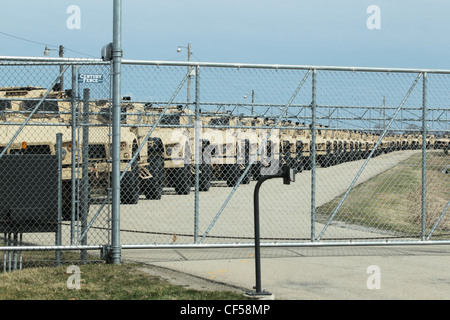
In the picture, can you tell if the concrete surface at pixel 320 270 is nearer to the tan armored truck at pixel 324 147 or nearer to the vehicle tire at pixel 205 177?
the vehicle tire at pixel 205 177

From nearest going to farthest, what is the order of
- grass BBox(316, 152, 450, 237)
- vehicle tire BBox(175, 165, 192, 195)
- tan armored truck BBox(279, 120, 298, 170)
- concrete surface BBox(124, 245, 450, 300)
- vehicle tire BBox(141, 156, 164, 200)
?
1. concrete surface BBox(124, 245, 450, 300)
2. grass BBox(316, 152, 450, 237)
3. vehicle tire BBox(141, 156, 164, 200)
4. vehicle tire BBox(175, 165, 192, 195)
5. tan armored truck BBox(279, 120, 298, 170)

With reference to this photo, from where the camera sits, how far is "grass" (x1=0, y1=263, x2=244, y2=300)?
22.6ft

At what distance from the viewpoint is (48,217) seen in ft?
28.9

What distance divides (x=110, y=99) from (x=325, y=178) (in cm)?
1884

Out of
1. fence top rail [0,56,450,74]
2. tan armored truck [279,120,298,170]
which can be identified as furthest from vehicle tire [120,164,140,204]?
tan armored truck [279,120,298,170]

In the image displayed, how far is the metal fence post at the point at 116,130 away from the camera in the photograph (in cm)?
879

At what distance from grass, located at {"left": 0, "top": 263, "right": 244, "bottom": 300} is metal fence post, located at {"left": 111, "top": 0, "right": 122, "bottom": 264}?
1.44 ft

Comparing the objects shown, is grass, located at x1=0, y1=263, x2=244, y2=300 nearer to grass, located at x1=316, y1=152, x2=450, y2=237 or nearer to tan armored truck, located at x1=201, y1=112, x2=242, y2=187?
grass, located at x1=316, y1=152, x2=450, y2=237

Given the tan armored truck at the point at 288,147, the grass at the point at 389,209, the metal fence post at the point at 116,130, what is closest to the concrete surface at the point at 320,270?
the metal fence post at the point at 116,130

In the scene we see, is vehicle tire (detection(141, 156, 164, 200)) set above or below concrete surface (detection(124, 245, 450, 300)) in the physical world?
above
